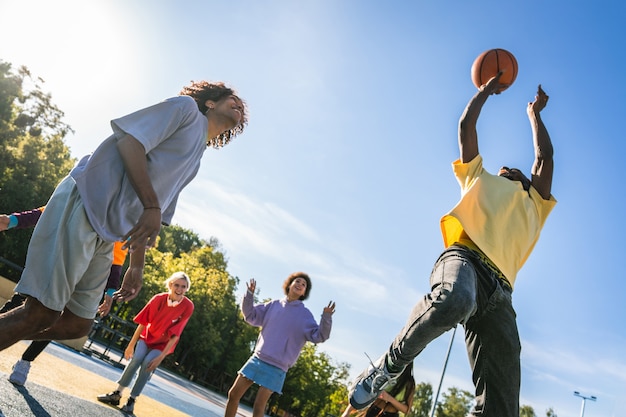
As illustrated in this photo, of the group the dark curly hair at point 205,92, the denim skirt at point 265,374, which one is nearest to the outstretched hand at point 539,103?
the dark curly hair at point 205,92

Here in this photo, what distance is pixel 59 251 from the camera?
2439 mm

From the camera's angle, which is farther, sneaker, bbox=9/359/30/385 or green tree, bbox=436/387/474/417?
green tree, bbox=436/387/474/417

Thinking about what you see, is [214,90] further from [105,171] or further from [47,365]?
Answer: [47,365]

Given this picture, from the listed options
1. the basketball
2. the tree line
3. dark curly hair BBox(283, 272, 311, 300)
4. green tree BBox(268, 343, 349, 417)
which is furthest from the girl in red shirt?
green tree BBox(268, 343, 349, 417)

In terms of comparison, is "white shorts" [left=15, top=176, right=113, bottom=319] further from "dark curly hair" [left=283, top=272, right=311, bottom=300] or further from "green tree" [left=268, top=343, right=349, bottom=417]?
"green tree" [left=268, top=343, right=349, bottom=417]

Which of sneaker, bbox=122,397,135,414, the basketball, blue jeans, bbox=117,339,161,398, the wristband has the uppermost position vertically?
the basketball

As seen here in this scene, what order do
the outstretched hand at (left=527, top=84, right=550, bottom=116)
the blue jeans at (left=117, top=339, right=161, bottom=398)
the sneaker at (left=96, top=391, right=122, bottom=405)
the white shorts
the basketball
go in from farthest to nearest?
1. the blue jeans at (left=117, top=339, right=161, bottom=398)
2. the sneaker at (left=96, top=391, right=122, bottom=405)
3. the basketball
4. the outstretched hand at (left=527, top=84, right=550, bottom=116)
5. the white shorts

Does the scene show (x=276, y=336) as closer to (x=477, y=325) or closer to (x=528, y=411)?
(x=477, y=325)

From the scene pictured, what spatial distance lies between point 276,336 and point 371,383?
10.2 feet

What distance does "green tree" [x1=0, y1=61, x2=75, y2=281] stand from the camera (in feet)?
108

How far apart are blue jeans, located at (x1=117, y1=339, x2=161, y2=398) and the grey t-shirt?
4019 mm

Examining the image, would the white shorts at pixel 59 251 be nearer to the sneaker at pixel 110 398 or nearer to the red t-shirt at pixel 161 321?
the sneaker at pixel 110 398

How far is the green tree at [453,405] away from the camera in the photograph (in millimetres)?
59500

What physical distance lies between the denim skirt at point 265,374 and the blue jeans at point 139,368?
4.12 feet
